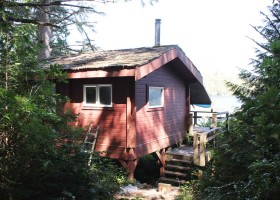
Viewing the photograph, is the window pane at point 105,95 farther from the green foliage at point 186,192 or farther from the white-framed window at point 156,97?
the green foliage at point 186,192

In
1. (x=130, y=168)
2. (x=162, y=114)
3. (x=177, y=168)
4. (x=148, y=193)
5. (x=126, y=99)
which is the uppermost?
(x=126, y=99)

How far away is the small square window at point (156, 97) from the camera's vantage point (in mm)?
10867

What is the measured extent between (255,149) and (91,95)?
7672 millimetres

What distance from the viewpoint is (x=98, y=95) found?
10031 millimetres

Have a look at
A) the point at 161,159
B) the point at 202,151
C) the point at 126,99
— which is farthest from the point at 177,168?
the point at 126,99

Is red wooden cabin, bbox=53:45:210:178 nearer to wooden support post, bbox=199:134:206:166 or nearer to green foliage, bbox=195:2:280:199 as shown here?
wooden support post, bbox=199:134:206:166

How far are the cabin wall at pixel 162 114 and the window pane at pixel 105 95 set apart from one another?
3.23 feet

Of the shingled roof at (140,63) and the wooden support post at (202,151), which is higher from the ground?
the shingled roof at (140,63)

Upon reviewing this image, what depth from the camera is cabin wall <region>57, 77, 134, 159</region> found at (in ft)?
31.2

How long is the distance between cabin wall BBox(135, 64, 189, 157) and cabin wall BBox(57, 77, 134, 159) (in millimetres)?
474

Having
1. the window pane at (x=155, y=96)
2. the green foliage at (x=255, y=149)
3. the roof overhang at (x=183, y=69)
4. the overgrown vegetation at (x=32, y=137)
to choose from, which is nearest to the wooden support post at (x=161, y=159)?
the window pane at (x=155, y=96)

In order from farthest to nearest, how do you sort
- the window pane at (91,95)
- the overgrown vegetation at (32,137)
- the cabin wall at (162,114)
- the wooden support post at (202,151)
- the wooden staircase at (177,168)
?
the wooden staircase at (177,168), the window pane at (91,95), the cabin wall at (162,114), the wooden support post at (202,151), the overgrown vegetation at (32,137)

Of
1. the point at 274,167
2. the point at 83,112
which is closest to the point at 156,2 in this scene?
the point at 83,112

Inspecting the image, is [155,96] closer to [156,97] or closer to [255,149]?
[156,97]
